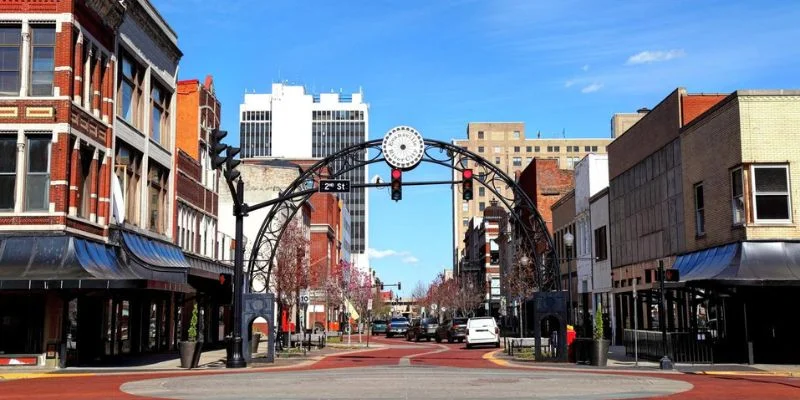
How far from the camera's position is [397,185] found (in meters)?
30.2

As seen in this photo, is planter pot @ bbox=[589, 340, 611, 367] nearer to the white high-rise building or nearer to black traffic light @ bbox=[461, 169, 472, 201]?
black traffic light @ bbox=[461, 169, 472, 201]

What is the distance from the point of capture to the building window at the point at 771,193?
1146 inches

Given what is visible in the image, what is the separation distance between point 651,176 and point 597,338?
40.8ft

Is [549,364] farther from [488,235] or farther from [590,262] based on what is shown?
→ [488,235]

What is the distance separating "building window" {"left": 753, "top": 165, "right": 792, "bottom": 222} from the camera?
29109 mm

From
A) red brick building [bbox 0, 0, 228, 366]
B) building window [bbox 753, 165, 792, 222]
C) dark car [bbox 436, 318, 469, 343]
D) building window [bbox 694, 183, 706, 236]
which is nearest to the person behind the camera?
red brick building [bbox 0, 0, 228, 366]

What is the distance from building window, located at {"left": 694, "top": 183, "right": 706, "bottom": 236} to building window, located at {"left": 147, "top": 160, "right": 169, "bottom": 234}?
893 inches

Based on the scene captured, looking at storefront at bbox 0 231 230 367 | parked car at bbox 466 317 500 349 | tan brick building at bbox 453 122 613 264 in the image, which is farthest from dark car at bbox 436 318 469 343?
tan brick building at bbox 453 122 613 264

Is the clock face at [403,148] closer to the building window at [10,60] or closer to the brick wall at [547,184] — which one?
the building window at [10,60]

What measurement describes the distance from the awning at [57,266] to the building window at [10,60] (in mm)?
5153

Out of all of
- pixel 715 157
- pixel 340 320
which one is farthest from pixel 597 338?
pixel 340 320

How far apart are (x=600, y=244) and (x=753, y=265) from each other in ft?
73.5

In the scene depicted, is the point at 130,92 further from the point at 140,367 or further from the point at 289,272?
the point at 289,272

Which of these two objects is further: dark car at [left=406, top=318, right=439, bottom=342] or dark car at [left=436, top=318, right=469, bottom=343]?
dark car at [left=406, top=318, right=439, bottom=342]
